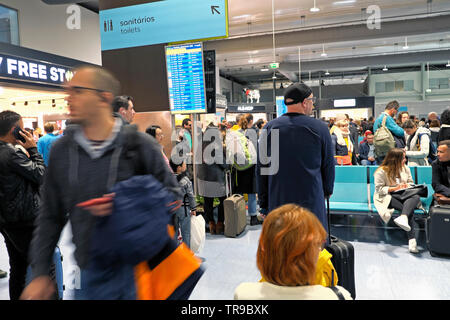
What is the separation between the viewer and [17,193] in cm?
244

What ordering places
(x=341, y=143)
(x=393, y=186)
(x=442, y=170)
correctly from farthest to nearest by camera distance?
(x=341, y=143)
(x=393, y=186)
(x=442, y=170)

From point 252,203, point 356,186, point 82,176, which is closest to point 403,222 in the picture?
point 356,186

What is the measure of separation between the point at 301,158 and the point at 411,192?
2637 mm

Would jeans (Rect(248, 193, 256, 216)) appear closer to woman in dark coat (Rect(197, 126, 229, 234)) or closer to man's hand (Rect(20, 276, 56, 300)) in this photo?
woman in dark coat (Rect(197, 126, 229, 234))

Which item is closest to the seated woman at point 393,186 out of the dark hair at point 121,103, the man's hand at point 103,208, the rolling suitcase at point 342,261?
the rolling suitcase at point 342,261

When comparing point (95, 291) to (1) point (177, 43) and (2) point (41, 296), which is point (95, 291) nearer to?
(2) point (41, 296)

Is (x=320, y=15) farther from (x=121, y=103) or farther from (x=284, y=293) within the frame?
(x=284, y=293)

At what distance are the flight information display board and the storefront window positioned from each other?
6.99 meters

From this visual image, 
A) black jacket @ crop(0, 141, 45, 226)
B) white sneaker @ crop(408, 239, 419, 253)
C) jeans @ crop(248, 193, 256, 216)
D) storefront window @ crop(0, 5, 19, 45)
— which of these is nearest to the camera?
black jacket @ crop(0, 141, 45, 226)

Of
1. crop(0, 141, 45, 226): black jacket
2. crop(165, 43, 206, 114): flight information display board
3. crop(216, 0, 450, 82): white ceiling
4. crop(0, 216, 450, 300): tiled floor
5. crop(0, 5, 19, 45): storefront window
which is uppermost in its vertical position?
crop(216, 0, 450, 82): white ceiling

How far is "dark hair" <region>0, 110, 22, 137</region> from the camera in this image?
2.48m

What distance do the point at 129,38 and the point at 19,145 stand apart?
2.52 metres

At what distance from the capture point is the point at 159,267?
119 centimetres

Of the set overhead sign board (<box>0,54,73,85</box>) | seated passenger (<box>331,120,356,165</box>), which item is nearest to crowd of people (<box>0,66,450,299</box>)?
seated passenger (<box>331,120,356,165</box>)
